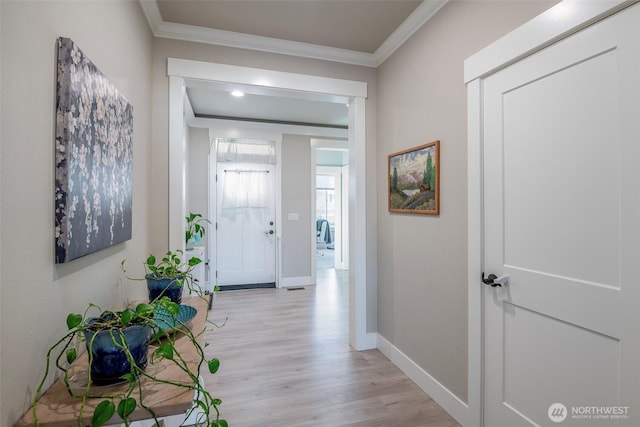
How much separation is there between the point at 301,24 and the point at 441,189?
160cm

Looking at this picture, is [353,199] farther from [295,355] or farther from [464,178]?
[295,355]

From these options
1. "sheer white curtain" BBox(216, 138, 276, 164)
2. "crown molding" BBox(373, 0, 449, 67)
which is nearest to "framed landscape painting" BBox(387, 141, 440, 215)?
"crown molding" BBox(373, 0, 449, 67)

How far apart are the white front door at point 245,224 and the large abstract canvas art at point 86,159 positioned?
346cm

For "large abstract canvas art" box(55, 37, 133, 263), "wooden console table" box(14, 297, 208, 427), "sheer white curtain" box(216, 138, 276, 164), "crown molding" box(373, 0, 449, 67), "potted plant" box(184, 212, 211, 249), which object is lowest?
"wooden console table" box(14, 297, 208, 427)

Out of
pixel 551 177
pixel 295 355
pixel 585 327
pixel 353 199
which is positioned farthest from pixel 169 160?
pixel 585 327

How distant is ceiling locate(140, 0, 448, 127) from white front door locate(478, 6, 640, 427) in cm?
100

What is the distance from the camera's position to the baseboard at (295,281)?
505cm

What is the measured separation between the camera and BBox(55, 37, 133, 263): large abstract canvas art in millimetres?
979

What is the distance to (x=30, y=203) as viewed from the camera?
86 centimetres

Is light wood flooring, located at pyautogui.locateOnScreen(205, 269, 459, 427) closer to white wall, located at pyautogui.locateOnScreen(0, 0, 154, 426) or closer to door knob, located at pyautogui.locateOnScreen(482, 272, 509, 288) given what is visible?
door knob, located at pyautogui.locateOnScreen(482, 272, 509, 288)

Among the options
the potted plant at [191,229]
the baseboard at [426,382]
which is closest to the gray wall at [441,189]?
the baseboard at [426,382]

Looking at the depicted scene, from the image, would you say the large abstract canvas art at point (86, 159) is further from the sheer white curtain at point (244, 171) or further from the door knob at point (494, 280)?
the sheer white curtain at point (244, 171)

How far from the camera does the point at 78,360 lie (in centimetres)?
105

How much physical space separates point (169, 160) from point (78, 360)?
1582 mm
